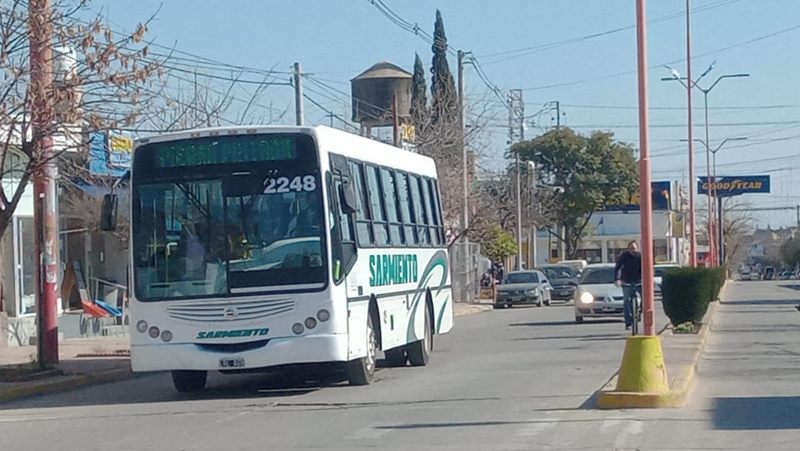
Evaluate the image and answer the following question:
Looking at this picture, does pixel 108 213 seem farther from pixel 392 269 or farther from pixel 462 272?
pixel 462 272

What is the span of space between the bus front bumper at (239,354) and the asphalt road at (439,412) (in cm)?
48

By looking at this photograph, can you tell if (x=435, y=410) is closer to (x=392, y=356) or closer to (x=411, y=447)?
(x=411, y=447)

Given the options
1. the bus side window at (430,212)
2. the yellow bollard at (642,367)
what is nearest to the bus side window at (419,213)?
the bus side window at (430,212)

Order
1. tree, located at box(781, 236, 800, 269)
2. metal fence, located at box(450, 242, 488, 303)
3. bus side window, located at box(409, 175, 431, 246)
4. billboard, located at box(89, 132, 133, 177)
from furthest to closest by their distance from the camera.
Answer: tree, located at box(781, 236, 800, 269) → metal fence, located at box(450, 242, 488, 303) → billboard, located at box(89, 132, 133, 177) → bus side window, located at box(409, 175, 431, 246)

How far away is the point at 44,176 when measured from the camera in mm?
18672

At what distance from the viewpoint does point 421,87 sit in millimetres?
59219

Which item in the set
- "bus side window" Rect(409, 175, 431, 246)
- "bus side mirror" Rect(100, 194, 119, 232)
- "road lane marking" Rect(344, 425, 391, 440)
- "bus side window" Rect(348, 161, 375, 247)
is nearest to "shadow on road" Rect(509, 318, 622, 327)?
"bus side window" Rect(409, 175, 431, 246)

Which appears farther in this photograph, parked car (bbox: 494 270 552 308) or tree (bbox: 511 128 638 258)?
tree (bbox: 511 128 638 258)

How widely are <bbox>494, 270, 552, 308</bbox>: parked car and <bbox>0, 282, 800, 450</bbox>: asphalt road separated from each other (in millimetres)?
24203

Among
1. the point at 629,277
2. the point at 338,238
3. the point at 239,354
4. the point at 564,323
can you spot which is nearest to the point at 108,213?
the point at 239,354

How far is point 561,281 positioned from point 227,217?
3776cm

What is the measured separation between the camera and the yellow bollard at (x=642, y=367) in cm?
1323

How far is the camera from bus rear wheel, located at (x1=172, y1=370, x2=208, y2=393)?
17297 mm

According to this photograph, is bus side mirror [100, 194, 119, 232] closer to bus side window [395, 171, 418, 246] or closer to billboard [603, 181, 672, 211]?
bus side window [395, 171, 418, 246]
